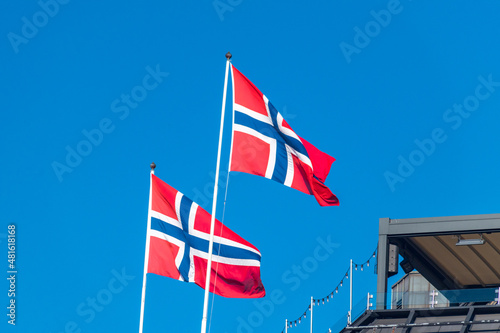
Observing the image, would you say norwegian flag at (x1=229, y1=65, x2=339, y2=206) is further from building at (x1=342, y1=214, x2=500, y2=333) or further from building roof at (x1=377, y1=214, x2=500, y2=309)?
building roof at (x1=377, y1=214, x2=500, y2=309)

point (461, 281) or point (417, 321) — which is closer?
point (417, 321)

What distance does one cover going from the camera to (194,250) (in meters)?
28.8

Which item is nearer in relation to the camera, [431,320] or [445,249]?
[431,320]

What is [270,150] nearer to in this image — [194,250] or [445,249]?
[194,250]

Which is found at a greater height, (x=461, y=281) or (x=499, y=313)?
(x=461, y=281)

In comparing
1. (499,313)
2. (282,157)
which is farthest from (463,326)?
(282,157)

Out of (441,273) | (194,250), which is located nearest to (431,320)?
(194,250)

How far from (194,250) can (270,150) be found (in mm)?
3419

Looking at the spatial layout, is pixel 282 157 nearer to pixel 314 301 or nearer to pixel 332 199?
pixel 332 199

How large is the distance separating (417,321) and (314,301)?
29.1 feet

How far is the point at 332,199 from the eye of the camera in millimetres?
28234

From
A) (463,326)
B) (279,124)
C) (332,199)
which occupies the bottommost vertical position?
(463,326)

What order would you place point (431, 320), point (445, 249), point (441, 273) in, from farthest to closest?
point (441, 273), point (445, 249), point (431, 320)

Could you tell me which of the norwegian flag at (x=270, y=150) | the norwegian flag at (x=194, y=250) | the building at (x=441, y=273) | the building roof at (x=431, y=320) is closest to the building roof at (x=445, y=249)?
the building at (x=441, y=273)
